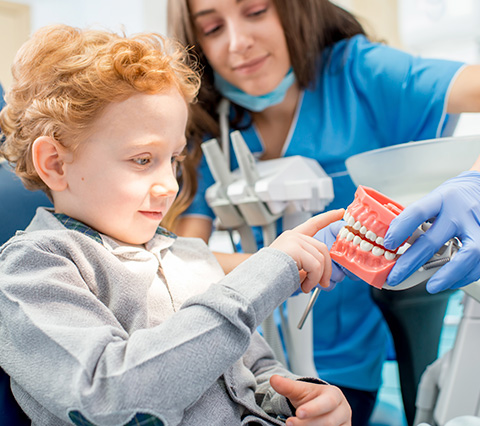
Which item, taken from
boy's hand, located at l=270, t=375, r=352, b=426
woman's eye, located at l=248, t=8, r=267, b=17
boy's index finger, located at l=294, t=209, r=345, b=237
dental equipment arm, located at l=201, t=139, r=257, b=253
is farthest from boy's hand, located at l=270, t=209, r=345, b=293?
woman's eye, located at l=248, t=8, r=267, b=17

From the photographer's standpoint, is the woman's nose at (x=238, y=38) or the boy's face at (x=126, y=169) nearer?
the boy's face at (x=126, y=169)

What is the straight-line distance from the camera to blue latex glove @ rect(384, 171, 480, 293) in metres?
0.67

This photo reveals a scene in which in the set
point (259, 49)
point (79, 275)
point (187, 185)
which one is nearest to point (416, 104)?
point (259, 49)

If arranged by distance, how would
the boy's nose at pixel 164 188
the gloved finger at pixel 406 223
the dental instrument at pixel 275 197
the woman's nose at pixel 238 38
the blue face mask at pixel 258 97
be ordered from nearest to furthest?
the gloved finger at pixel 406 223
the boy's nose at pixel 164 188
the dental instrument at pixel 275 197
the woman's nose at pixel 238 38
the blue face mask at pixel 258 97

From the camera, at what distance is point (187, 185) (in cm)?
133

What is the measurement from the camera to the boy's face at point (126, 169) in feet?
2.43

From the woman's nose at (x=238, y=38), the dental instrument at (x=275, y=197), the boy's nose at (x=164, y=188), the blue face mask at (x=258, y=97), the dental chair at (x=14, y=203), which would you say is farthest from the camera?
the blue face mask at (x=258, y=97)

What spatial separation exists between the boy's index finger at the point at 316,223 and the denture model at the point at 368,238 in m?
0.05

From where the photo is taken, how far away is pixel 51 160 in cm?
76

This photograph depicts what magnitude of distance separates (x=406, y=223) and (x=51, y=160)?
20.2 inches

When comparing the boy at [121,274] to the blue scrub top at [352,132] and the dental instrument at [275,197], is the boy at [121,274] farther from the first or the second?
the blue scrub top at [352,132]

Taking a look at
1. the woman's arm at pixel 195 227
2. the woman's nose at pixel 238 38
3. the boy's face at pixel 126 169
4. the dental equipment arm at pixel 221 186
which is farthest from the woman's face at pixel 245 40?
the boy's face at pixel 126 169

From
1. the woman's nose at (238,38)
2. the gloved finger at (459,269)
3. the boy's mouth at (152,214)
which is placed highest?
the woman's nose at (238,38)

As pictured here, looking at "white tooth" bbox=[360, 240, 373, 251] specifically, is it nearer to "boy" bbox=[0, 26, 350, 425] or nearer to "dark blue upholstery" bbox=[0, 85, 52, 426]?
"boy" bbox=[0, 26, 350, 425]
